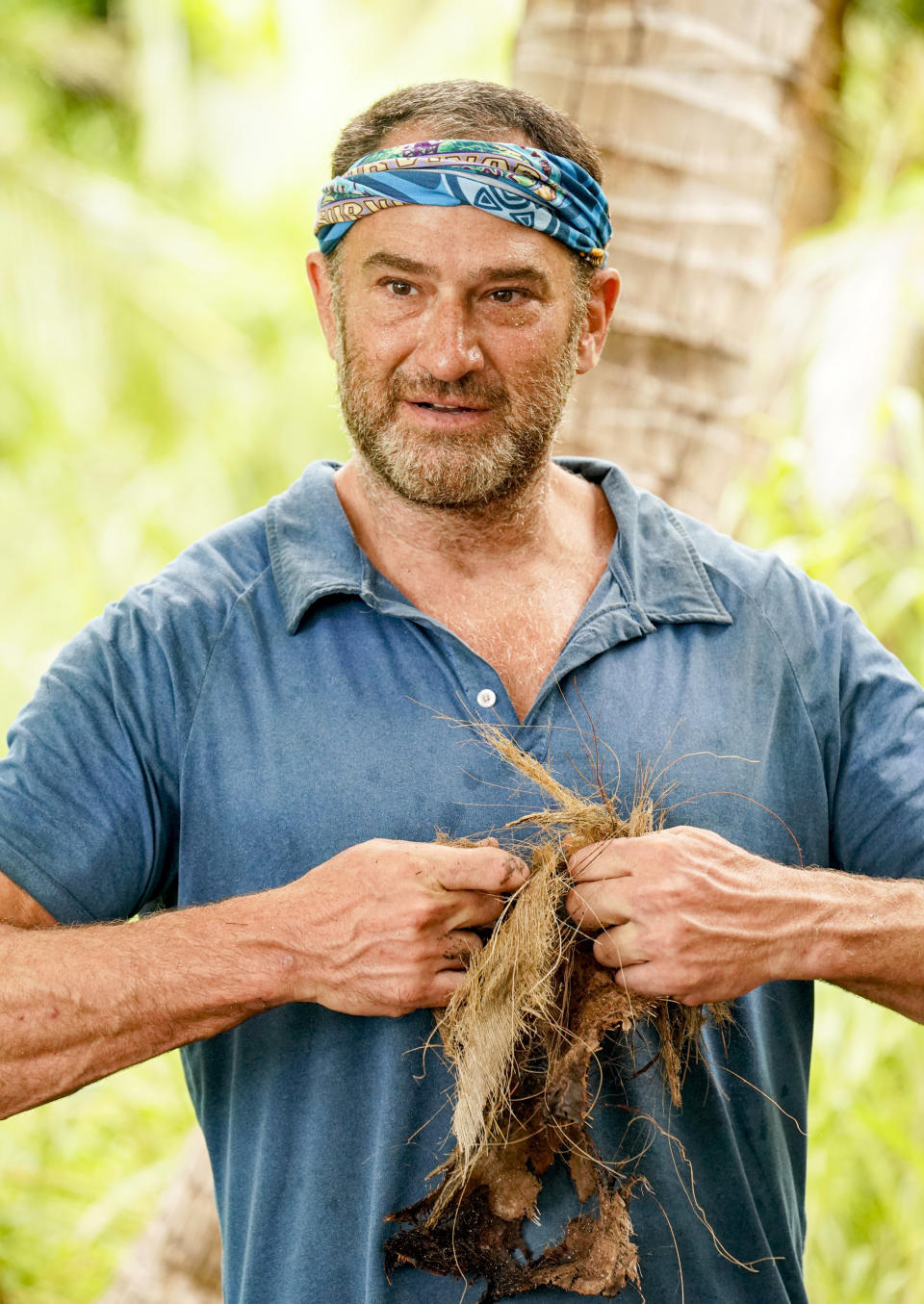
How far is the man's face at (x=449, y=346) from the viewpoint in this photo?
1.79 m

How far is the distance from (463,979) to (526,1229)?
13.8 inches

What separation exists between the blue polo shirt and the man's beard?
0.14 m

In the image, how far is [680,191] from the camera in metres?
2.76

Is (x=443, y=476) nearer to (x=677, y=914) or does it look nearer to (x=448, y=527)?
(x=448, y=527)

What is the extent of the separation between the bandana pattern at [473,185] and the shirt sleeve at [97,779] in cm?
67

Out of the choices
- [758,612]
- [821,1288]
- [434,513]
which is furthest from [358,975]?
[821,1288]

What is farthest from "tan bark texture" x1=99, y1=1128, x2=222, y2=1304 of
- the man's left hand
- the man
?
the man's left hand

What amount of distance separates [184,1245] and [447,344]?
218cm

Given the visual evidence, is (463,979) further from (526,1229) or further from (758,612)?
(758,612)

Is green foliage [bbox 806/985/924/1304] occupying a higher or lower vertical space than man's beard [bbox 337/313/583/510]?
lower

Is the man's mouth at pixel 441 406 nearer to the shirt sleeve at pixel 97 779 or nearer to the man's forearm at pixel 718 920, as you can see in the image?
the shirt sleeve at pixel 97 779

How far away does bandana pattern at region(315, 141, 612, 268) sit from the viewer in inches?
69.6

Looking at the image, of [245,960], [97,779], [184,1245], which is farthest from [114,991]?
[184,1245]

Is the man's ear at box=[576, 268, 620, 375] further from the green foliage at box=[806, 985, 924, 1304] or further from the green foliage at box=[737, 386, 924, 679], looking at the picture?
the green foliage at box=[806, 985, 924, 1304]
